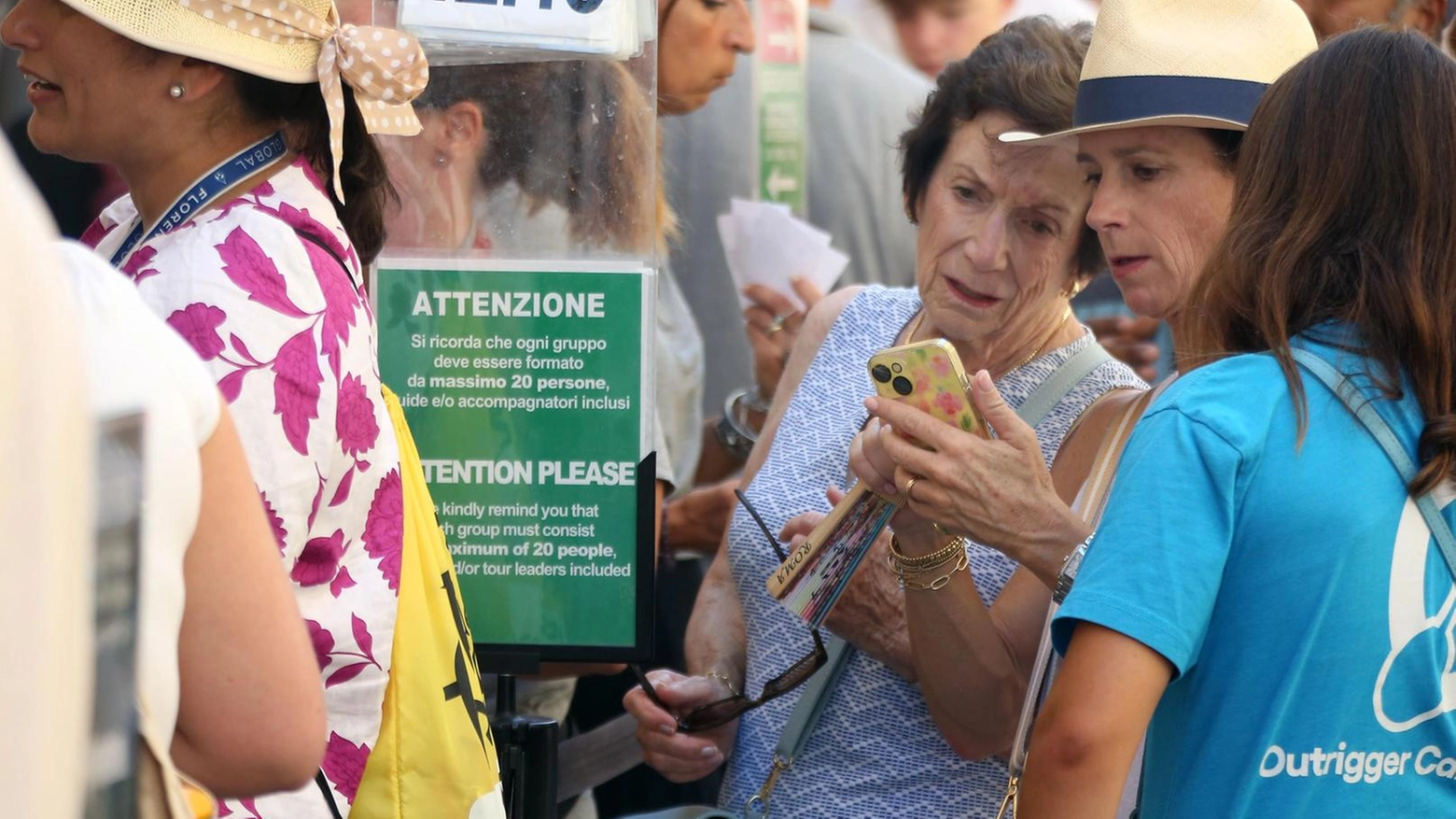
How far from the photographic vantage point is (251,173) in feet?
6.48

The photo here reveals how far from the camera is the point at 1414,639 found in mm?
1604

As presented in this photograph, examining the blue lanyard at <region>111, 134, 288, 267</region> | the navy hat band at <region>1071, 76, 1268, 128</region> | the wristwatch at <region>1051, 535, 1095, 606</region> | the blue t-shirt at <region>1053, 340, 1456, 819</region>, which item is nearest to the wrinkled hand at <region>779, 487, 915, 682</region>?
the wristwatch at <region>1051, 535, 1095, 606</region>

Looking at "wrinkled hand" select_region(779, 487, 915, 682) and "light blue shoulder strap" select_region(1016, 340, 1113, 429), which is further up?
"light blue shoulder strap" select_region(1016, 340, 1113, 429)

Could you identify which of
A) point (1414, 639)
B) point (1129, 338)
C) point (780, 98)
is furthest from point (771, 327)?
point (1414, 639)

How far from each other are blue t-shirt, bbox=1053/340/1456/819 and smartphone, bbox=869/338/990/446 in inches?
22.4

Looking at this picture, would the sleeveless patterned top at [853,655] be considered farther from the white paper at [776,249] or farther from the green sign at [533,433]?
the white paper at [776,249]

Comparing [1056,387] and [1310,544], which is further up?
[1310,544]

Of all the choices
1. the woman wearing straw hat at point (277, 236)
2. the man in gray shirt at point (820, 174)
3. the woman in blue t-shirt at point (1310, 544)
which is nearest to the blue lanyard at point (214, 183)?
the woman wearing straw hat at point (277, 236)

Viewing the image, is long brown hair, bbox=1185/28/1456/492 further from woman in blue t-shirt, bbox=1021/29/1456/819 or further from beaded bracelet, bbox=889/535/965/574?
beaded bracelet, bbox=889/535/965/574

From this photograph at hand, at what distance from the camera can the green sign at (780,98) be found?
417cm

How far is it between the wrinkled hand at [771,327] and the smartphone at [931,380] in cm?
153

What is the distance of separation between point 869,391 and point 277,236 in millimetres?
1151

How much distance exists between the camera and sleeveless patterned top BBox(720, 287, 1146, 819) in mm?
2438

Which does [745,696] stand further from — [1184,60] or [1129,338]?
[1129,338]
